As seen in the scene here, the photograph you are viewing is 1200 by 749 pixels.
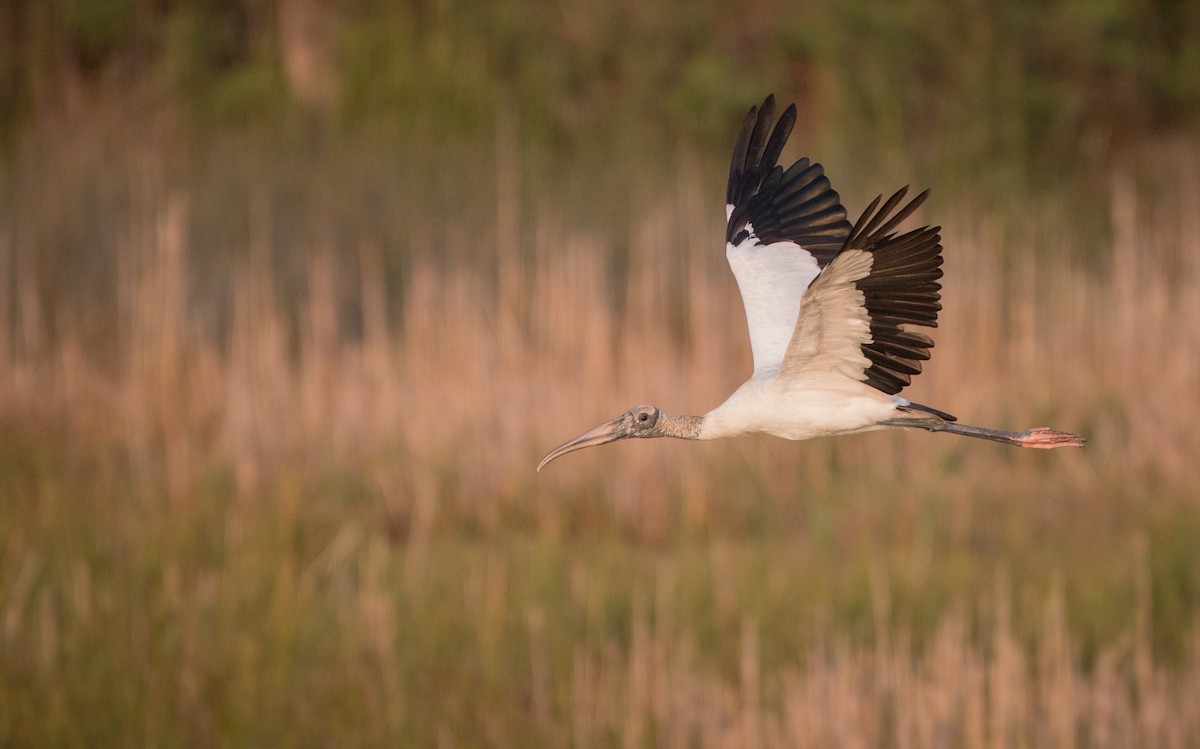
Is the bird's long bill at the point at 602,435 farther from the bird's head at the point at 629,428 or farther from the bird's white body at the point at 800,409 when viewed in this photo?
the bird's white body at the point at 800,409

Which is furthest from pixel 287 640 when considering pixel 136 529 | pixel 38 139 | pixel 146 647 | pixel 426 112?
pixel 426 112

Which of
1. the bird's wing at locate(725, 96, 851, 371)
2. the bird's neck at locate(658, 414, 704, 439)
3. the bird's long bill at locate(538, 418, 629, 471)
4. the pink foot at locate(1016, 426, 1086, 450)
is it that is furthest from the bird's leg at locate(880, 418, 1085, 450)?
the bird's wing at locate(725, 96, 851, 371)

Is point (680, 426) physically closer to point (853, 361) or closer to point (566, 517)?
point (853, 361)

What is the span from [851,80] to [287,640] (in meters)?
6.43

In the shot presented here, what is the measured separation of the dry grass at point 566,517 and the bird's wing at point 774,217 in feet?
5.15

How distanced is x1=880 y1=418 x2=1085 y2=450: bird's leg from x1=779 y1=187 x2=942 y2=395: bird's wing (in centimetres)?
6

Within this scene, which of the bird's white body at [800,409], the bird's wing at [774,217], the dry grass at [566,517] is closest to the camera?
the bird's white body at [800,409]

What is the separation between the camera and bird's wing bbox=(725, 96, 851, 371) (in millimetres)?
Result: 2914

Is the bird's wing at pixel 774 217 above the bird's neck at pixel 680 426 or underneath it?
above

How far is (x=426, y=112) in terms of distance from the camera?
996cm

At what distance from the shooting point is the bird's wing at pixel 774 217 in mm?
2914

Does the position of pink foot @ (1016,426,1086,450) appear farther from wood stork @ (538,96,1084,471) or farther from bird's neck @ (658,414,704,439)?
bird's neck @ (658,414,704,439)

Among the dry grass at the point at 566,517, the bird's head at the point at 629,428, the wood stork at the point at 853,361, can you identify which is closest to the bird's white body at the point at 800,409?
the wood stork at the point at 853,361

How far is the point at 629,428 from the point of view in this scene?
7.88ft
